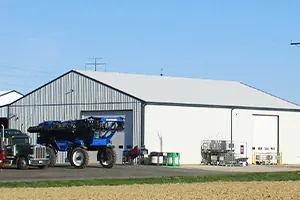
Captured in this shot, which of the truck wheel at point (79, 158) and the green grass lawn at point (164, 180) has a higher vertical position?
the truck wheel at point (79, 158)

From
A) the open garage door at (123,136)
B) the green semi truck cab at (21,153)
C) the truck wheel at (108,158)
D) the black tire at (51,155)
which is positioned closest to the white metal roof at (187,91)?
the open garage door at (123,136)

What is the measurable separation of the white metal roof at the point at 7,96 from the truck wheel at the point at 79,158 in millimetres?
30841

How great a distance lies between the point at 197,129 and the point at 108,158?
10.4 meters

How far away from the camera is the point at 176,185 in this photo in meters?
29.2

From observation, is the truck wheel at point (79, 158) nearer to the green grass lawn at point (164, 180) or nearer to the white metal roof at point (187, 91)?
the white metal roof at point (187, 91)

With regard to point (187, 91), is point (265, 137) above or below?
below

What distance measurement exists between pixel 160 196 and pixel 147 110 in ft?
79.7

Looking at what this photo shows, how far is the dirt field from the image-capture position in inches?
930

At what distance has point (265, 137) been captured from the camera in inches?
2163

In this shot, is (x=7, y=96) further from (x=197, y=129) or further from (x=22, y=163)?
(x=22, y=163)

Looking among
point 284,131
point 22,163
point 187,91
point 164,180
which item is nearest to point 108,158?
point 22,163

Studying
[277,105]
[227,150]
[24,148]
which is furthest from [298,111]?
[24,148]

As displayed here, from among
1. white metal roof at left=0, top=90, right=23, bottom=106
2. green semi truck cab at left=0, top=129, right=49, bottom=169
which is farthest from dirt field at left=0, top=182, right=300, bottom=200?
white metal roof at left=0, top=90, right=23, bottom=106

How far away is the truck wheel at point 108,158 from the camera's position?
41.7 m
